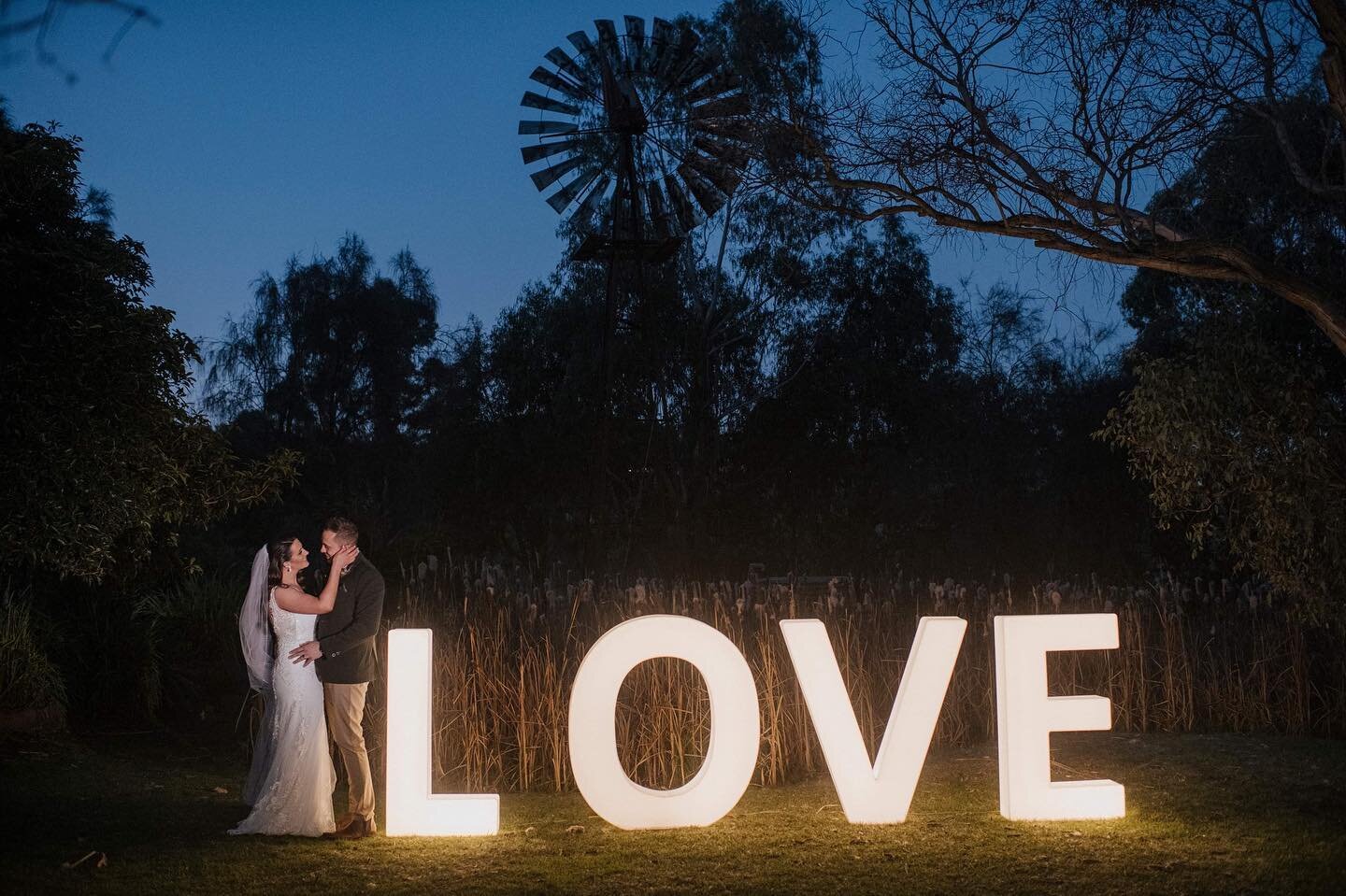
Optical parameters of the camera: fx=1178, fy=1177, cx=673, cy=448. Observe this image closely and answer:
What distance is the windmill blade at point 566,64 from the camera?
1869 cm

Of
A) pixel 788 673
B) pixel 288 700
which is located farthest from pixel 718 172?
pixel 288 700

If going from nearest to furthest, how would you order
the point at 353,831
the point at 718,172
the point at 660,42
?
1. the point at 353,831
2. the point at 718,172
3. the point at 660,42

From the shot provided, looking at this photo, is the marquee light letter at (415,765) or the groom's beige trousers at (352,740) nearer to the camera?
the marquee light letter at (415,765)

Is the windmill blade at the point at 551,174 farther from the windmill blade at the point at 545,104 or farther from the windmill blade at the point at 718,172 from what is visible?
the windmill blade at the point at 718,172

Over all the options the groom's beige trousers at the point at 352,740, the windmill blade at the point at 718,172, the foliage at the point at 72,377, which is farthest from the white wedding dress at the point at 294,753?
the windmill blade at the point at 718,172

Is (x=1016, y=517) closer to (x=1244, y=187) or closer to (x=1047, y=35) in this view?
(x=1244, y=187)

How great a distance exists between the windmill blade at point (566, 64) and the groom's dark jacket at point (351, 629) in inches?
564

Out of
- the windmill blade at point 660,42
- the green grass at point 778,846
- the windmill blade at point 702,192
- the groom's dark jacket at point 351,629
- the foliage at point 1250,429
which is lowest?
the green grass at point 778,846

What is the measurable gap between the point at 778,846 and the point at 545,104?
15.2 m

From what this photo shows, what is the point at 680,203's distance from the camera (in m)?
18.7

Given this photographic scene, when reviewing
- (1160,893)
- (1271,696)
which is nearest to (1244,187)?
(1271,696)

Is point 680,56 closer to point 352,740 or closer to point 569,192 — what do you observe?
point 569,192

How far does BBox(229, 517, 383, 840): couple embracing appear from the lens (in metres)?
5.94

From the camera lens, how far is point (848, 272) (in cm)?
2480
